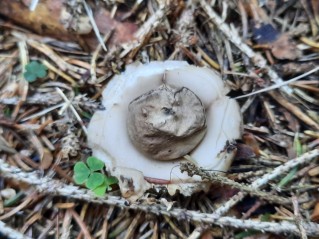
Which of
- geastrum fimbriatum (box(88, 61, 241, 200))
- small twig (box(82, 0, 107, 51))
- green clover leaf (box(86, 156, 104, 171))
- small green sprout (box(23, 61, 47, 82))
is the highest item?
small twig (box(82, 0, 107, 51))

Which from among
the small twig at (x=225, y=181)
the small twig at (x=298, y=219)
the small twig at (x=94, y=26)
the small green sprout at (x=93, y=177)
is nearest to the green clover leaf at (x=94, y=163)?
the small green sprout at (x=93, y=177)

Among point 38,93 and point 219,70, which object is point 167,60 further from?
point 38,93

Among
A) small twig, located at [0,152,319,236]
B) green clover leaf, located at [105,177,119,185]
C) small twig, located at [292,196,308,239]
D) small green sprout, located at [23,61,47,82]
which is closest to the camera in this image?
small twig, located at [292,196,308,239]

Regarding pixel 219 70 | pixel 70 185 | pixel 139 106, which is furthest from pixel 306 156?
pixel 70 185

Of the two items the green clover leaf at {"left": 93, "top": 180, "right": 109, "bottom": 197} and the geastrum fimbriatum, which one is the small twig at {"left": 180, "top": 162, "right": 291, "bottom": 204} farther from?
the green clover leaf at {"left": 93, "top": 180, "right": 109, "bottom": 197}

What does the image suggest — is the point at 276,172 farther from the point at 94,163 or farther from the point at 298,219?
the point at 94,163

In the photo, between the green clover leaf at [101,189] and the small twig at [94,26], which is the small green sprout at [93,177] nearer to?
the green clover leaf at [101,189]

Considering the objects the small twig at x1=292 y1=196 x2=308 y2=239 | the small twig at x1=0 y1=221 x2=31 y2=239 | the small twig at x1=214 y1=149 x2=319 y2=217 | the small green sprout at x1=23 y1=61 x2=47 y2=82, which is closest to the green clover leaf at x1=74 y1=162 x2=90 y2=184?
the small twig at x1=0 y1=221 x2=31 y2=239
